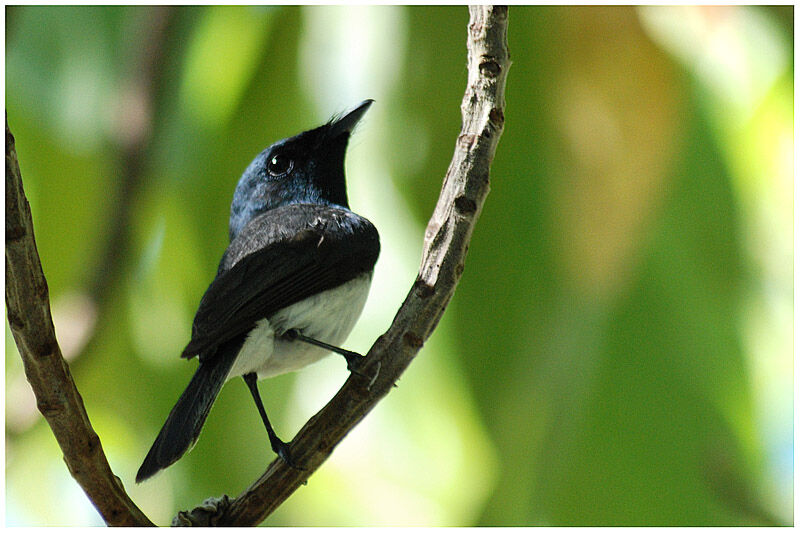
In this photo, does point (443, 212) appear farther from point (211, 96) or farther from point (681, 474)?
point (211, 96)

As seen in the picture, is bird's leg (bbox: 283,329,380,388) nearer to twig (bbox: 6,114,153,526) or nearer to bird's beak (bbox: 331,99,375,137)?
twig (bbox: 6,114,153,526)

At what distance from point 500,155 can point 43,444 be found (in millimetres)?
2272

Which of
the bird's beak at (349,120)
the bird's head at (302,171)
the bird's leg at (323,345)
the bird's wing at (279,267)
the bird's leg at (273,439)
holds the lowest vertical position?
the bird's leg at (273,439)

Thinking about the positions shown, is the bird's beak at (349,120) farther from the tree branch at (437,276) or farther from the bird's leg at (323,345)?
the tree branch at (437,276)

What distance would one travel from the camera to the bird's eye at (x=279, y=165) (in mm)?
3223

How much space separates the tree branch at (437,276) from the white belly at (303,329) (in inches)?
19.2

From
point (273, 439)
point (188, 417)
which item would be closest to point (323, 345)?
point (273, 439)

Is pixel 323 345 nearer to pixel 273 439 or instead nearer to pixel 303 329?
pixel 303 329

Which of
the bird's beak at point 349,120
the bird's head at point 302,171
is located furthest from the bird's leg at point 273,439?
the bird's beak at point 349,120

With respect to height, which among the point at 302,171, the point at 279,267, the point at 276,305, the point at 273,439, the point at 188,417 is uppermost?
the point at 302,171

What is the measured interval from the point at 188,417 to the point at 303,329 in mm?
565

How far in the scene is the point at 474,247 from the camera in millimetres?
3076

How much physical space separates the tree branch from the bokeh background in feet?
2.98

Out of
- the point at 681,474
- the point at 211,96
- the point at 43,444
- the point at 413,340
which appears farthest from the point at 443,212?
the point at 43,444
